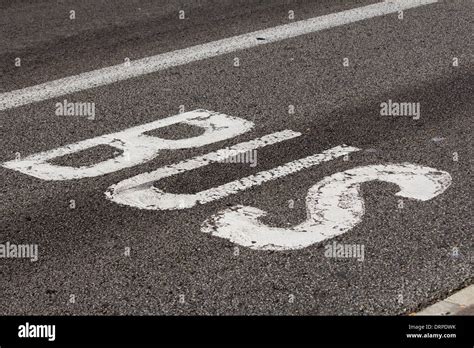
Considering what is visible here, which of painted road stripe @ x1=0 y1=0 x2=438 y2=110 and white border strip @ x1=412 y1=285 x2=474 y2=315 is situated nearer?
white border strip @ x1=412 y1=285 x2=474 y2=315

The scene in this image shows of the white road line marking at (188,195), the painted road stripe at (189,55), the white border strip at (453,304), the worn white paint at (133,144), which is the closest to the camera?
the white border strip at (453,304)

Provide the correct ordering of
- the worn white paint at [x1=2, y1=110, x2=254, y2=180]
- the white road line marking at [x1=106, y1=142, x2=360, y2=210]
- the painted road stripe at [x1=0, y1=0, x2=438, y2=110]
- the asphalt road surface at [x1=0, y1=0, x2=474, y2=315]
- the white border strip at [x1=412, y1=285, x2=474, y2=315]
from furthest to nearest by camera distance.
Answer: the painted road stripe at [x1=0, y1=0, x2=438, y2=110] < the worn white paint at [x1=2, y1=110, x2=254, y2=180] < the white road line marking at [x1=106, y1=142, x2=360, y2=210] < the asphalt road surface at [x1=0, y1=0, x2=474, y2=315] < the white border strip at [x1=412, y1=285, x2=474, y2=315]

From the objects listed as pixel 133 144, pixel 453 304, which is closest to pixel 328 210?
pixel 453 304

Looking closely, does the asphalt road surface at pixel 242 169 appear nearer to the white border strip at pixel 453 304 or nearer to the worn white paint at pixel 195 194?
the worn white paint at pixel 195 194

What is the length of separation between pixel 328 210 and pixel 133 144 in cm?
185

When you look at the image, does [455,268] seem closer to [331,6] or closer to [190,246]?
[190,246]

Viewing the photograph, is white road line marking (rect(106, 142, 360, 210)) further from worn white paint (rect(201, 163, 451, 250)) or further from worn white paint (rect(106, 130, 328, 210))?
worn white paint (rect(201, 163, 451, 250))

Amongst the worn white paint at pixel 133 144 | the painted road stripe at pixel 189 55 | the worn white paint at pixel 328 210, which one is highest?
the painted road stripe at pixel 189 55

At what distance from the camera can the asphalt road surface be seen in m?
6.43

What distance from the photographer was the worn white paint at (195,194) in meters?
7.53

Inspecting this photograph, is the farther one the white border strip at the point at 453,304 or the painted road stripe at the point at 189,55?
the painted road stripe at the point at 189,55

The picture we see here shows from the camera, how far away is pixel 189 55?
10.8 metres

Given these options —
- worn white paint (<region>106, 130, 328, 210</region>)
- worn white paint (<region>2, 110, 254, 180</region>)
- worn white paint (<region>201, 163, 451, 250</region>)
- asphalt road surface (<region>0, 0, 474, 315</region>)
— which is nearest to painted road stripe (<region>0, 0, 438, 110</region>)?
asphalt road surface (<region>0, 0, 474, 315</region>)

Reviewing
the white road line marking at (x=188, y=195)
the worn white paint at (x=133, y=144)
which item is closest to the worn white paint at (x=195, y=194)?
the white road line marking at (x=188, y=195)
